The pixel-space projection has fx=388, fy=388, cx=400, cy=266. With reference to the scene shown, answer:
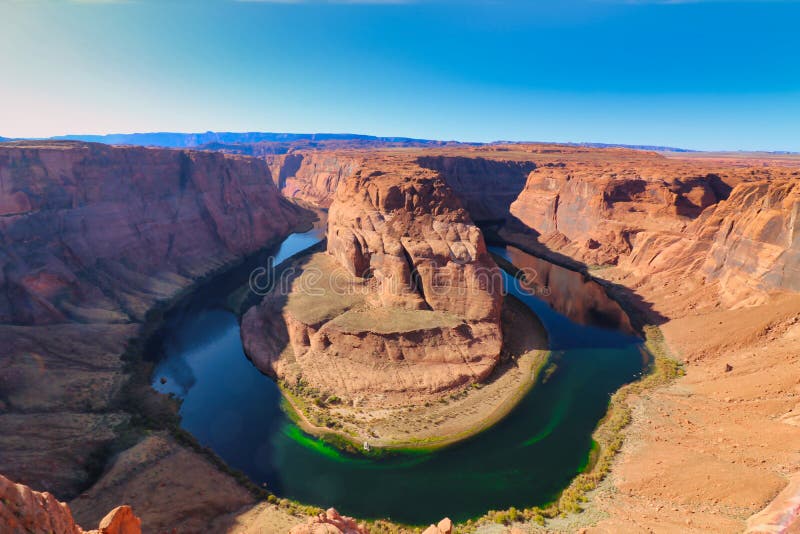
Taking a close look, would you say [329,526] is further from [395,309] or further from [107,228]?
[107,228]

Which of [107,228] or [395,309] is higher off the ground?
[107,228]

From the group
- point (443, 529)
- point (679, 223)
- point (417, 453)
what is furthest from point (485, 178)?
point (443, 529)

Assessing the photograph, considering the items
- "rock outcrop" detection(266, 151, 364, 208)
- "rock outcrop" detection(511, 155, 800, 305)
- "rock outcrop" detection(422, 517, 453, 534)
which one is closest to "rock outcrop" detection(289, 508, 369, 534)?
"rock outcrop" detection(422, 517, 453, 534)

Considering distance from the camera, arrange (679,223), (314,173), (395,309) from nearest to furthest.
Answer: (395,309) < (679,223) < (314,173)

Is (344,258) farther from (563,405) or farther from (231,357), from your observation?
(563,405)

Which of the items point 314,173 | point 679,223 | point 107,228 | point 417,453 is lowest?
point 417,453

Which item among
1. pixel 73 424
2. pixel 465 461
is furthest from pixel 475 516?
pixel 73 424
